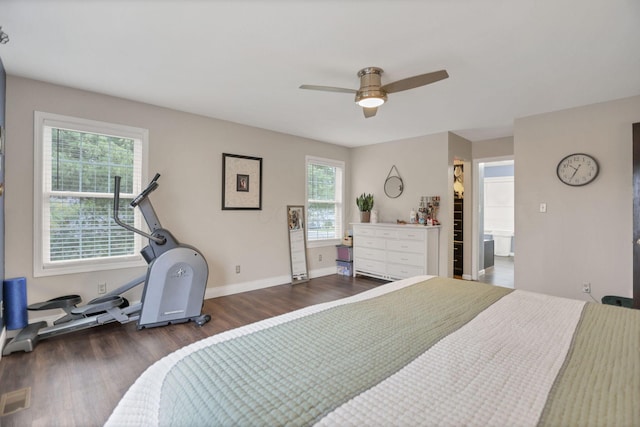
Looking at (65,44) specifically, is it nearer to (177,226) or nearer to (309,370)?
(177,226)

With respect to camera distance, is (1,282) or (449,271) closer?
(1,282)

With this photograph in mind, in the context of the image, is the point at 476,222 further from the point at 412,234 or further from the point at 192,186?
the point at 192,186

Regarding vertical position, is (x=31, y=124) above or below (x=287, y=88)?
below

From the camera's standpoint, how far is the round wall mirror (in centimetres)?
517

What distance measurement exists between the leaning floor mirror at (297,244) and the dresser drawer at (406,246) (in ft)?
4.65

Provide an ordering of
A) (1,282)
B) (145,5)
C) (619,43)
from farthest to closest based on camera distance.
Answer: (1,282) → (619,43) → (145,5)

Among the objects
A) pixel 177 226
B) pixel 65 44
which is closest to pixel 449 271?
pixel 177 226

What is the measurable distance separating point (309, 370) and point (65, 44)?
286 centimetres

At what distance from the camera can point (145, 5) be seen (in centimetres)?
180

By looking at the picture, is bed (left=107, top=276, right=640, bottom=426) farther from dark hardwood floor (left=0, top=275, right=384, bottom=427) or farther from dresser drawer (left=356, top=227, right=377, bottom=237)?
dresser drawer (left=356, top=227, right=377, bottom=237)

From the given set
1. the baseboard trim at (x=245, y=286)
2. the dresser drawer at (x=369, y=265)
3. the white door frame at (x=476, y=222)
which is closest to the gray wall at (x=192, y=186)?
the baseboard trim at (x=245, y=286)

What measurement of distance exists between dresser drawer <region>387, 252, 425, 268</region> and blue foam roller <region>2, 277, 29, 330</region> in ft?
14.2

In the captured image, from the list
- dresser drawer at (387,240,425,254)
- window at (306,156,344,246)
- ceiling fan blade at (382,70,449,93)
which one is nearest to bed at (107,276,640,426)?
ceiling fan blade at (382,70,449,93)

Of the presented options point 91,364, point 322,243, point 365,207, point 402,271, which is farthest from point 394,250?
point 91,364
